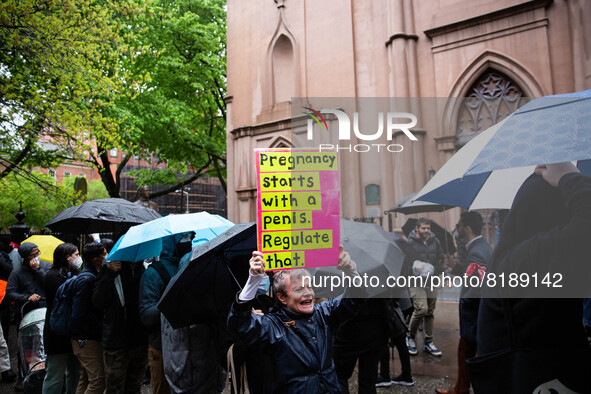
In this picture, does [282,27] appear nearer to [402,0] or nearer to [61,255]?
[402,0]

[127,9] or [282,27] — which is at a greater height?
[282,27]

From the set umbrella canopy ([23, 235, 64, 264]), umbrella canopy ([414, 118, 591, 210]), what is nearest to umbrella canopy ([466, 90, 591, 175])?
umbrella canopy ([414, 118, 591, 210])

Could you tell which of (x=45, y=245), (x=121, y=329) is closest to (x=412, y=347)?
(x=121, y=329)

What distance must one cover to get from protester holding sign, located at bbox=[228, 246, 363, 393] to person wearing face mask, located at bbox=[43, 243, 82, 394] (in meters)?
3.37

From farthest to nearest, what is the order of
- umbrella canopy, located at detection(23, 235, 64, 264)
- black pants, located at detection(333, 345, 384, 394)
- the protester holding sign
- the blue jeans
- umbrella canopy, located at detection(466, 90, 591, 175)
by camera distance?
1. umbrella canopy, located at detection(23, 235, 64, 264)
2. the blue jeans
3. black pants, located at detection(333, 345, 384, 394)
4. the protester holding sign
5. umbrella canopy, located at detection(466, 90, 591, 175)

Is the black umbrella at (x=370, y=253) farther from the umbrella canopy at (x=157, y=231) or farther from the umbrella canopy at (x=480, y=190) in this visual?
the umbrella canopy at (x=157, y=231)

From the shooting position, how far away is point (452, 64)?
11203 millimetres

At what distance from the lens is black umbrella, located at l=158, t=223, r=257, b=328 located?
3146 millimetres

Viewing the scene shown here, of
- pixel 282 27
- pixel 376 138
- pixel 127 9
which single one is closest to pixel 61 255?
pixel 376 138

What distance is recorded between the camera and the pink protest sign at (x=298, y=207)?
2888 millimetres

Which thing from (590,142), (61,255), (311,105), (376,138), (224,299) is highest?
(311,105)

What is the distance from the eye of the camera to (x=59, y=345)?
482cm

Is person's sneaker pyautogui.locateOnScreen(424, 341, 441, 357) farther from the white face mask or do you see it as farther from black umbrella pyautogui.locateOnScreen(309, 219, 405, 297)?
the white face mask

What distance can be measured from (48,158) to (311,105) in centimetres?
1366
